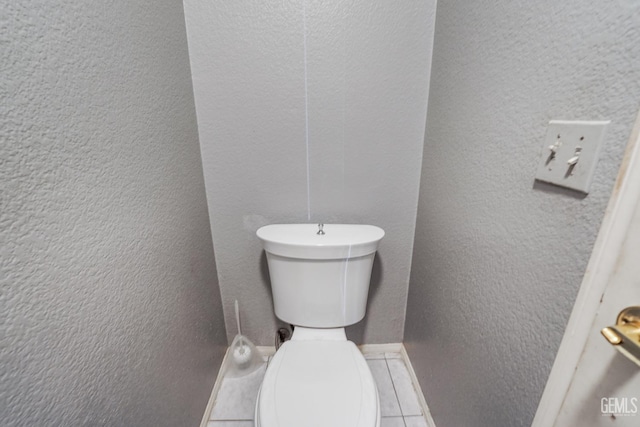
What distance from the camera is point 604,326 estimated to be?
0.41 meters

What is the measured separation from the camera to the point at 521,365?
1.81 feet

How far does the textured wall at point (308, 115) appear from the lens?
865 mm

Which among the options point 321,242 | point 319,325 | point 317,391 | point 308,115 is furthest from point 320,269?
point 308,115

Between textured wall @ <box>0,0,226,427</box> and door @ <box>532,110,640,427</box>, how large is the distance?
878 millimetres

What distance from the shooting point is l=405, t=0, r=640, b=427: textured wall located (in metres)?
0.40

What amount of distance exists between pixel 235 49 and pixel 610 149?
99 centimetres

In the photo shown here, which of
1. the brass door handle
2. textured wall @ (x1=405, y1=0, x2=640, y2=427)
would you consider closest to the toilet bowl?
textured wall @ (x1=405, y1=0, x2=640, y2=427)

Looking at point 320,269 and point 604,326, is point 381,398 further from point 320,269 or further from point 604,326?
point 604,326

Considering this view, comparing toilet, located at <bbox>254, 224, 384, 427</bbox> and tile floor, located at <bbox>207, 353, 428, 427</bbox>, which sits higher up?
toilet, located at <bbox>254, 224, 384, 427</bbox>

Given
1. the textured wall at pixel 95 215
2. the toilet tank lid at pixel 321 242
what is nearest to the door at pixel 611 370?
the toilet tank lid at pixel 321 242

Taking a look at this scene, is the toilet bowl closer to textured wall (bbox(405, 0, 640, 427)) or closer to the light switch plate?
textured wall (bbox(405, 0, 640, 427))

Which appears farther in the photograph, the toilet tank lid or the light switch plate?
the toilet tank lid

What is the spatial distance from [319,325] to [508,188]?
0.75 m

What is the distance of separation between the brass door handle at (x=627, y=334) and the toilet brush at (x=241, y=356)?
114cm
